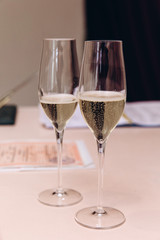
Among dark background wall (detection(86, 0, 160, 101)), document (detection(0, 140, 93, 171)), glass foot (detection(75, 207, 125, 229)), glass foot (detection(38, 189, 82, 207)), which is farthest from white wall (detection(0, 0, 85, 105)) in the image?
glass foot (detection(75, 207, 125, 229))

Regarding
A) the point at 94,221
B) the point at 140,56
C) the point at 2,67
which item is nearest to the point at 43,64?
the point at 94,221

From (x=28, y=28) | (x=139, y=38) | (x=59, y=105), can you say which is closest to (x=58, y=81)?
(x=59, y=105)

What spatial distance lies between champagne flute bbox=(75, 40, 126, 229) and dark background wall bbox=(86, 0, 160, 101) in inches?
86.6

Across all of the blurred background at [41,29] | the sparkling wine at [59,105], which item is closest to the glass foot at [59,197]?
the sparkling wine at [59,105]

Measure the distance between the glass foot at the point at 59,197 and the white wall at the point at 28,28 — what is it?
2760 millimetres

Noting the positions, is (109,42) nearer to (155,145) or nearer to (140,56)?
(155,145)

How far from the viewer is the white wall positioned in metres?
3.44

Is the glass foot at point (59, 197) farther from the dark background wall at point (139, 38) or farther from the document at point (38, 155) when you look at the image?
the dark background wall at point (139, 38)

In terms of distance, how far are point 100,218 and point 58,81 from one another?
0.25 meters

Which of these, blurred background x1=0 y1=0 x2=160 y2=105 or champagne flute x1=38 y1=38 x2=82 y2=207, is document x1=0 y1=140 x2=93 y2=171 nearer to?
champagne flute x1=38 y1=38 x2=82 y2=207

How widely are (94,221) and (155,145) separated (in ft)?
1.70

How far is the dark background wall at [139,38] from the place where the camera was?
110 inches

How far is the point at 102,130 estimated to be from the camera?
68cm

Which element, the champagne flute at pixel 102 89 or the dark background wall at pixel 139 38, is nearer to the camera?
the champagne flute at pixel 102 89
